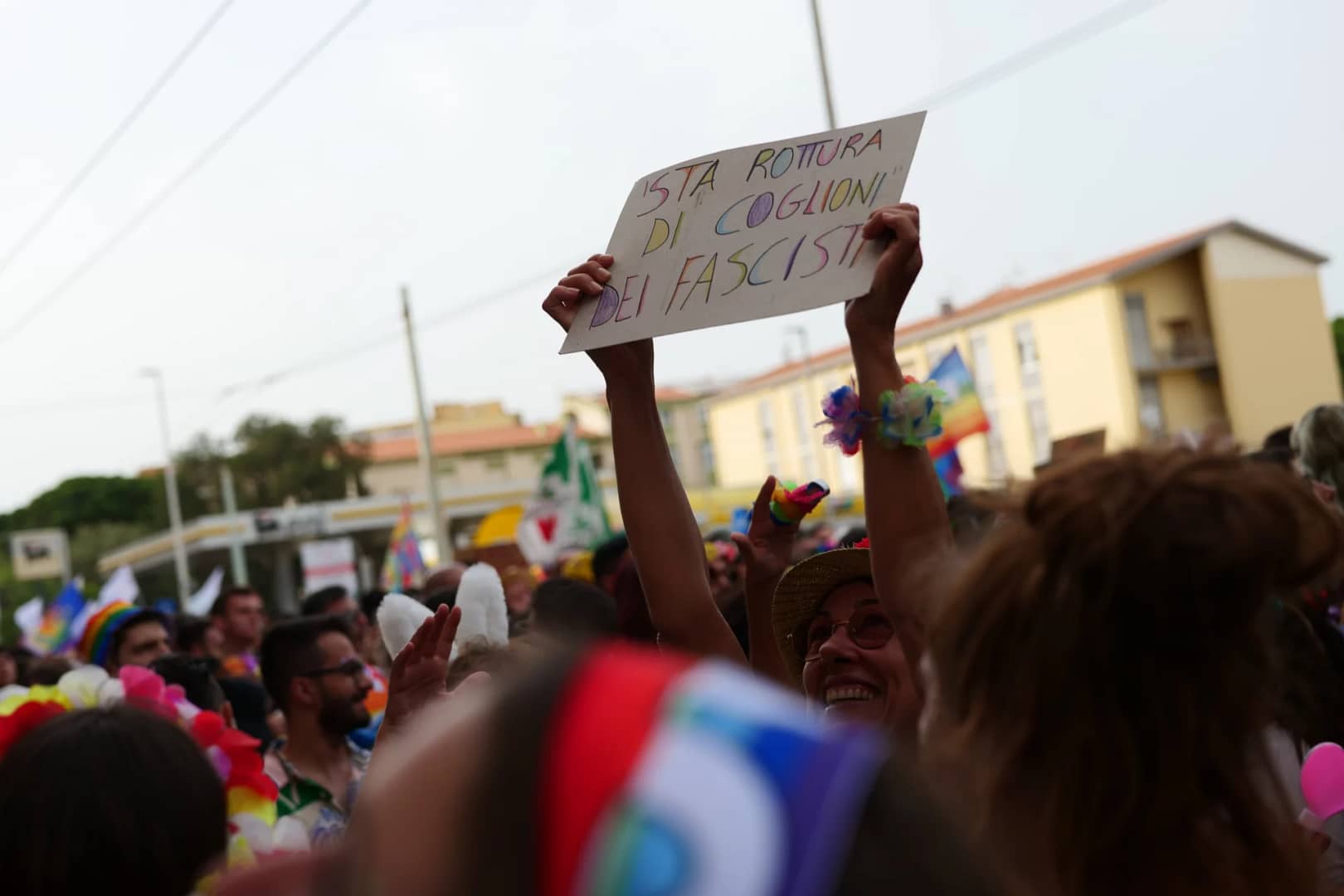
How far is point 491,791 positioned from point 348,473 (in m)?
55.8

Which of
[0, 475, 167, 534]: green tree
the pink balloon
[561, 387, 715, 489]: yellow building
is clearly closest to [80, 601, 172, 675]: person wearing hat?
the pink balloon

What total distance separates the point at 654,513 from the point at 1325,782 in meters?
1.31

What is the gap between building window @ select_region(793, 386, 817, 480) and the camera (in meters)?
58.2

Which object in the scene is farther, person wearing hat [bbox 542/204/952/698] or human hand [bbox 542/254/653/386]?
human hand [bbox 542/254/653/386]

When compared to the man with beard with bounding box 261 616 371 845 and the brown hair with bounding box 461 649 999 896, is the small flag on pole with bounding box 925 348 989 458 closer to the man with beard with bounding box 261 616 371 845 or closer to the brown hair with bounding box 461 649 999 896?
the man with beard with bounding box 261 616 371 845

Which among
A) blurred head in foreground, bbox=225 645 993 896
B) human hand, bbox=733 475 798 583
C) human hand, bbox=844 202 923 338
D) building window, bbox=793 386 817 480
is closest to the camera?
blurred head in foreground, bbox=225 645 993 896

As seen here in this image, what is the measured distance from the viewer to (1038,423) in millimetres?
50500

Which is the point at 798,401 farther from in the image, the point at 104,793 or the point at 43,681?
the point at 104,793

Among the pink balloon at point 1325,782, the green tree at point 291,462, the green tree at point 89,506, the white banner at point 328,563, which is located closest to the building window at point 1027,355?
the green tree at point 291,462

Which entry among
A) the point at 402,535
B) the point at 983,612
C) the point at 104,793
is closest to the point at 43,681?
the point at 104,793

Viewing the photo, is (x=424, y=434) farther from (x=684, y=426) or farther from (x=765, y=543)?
(x=684, y=426)

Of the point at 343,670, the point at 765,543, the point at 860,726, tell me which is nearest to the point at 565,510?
the point at 343,670

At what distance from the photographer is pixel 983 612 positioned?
56.1 inches

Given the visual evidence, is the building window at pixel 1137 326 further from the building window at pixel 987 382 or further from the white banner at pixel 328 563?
the white banner at pixel 328 563
